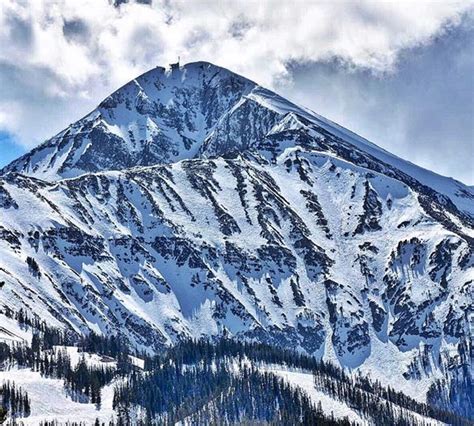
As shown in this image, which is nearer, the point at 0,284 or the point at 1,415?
the point at 1,415

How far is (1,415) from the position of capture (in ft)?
296

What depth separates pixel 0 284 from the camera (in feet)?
322

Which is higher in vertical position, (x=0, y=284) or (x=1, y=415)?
(x=0, y=284)

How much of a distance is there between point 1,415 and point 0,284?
1455 cm
